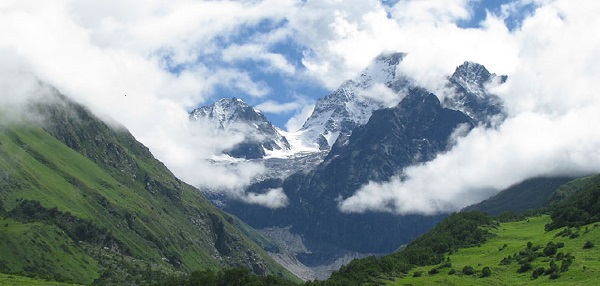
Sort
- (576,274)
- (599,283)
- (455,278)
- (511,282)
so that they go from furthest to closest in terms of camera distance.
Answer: (455,278) → (511,282) → (576,274) → (599,283)

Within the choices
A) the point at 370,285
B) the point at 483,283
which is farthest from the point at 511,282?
the point at 370,285

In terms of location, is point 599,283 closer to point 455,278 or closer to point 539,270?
point 539,270

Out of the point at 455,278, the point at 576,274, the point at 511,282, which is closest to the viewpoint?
the point at 576,274

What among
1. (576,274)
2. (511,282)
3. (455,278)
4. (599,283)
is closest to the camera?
(599,283)

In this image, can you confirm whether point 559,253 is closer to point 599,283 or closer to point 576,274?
point 576,274

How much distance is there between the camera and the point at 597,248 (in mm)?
197125

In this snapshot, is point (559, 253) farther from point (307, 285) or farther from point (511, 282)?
point (307, 285)

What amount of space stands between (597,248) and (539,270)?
24669mm

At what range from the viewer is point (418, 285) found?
195125mm

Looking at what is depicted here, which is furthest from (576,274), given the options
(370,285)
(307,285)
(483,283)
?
(307,285)

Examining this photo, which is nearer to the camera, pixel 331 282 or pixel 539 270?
pixel 539 270

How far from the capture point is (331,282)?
649 feet

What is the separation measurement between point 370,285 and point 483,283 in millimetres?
32572

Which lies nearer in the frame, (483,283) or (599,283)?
(599,283)
